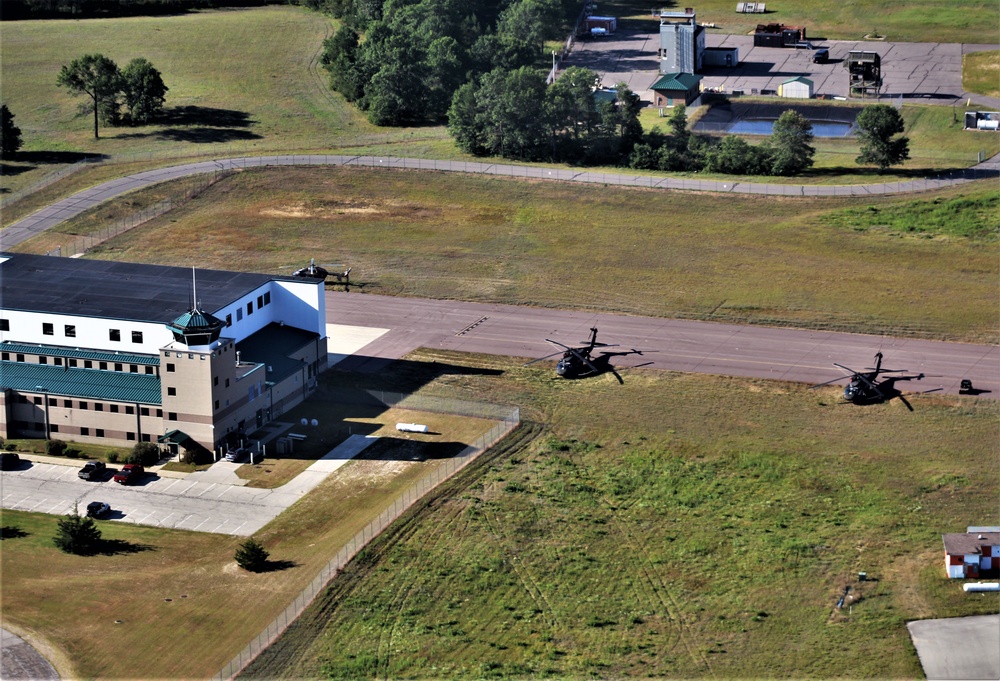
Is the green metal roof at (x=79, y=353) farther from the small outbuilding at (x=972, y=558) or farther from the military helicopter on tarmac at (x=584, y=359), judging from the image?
the small outbuilding at (x=972, y=558)

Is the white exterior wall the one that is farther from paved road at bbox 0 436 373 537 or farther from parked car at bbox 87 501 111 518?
parked car at bbox 87 501 111 518

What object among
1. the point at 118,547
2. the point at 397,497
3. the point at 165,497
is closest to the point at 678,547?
the point at 397,497

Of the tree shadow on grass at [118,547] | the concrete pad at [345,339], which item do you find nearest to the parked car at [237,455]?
the tree shadow on grass at [118,547]

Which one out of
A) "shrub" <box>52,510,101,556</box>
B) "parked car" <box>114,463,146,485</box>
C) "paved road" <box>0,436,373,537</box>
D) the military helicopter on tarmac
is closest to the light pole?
"paved road" <box>0,436,373,537</box>

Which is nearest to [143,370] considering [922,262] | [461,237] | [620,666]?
[620,666]

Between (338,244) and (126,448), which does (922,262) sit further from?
(126,448)

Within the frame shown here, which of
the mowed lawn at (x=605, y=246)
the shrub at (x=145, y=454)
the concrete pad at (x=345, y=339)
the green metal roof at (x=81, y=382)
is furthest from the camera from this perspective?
the mowed lawn at (x=605, y=246)
